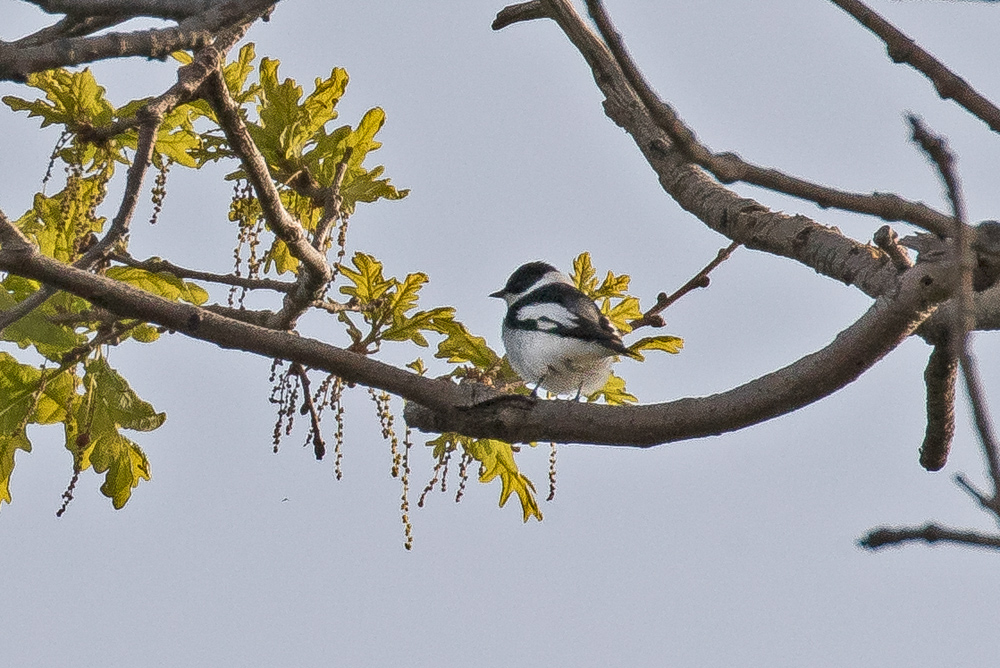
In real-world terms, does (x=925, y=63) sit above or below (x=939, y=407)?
above

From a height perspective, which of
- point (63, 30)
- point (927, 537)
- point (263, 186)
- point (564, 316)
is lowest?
point (927, 537)

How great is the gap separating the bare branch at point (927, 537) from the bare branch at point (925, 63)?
0.77 meters

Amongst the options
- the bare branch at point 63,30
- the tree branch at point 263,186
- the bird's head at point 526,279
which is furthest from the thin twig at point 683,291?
the bird's head at point 526,279

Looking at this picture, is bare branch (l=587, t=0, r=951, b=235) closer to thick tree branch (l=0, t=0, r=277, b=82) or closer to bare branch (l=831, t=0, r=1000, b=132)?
bare branch (l=831, t=0, r=1000, b=132)

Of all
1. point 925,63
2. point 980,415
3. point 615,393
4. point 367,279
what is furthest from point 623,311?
point 980,415

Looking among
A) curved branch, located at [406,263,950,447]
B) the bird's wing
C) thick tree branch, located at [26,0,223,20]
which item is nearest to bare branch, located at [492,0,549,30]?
the bird's wing

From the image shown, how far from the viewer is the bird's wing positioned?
20.0 ft

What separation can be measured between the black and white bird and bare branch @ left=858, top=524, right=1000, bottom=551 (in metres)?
4.39

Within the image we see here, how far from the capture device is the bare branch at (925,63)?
6.17 feet

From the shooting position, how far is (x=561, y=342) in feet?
21.9

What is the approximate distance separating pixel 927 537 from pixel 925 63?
941mm

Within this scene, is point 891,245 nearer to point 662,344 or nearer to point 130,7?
point 662,344

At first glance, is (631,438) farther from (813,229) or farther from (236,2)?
(236,2)

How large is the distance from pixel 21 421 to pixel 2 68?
156 centimetres
